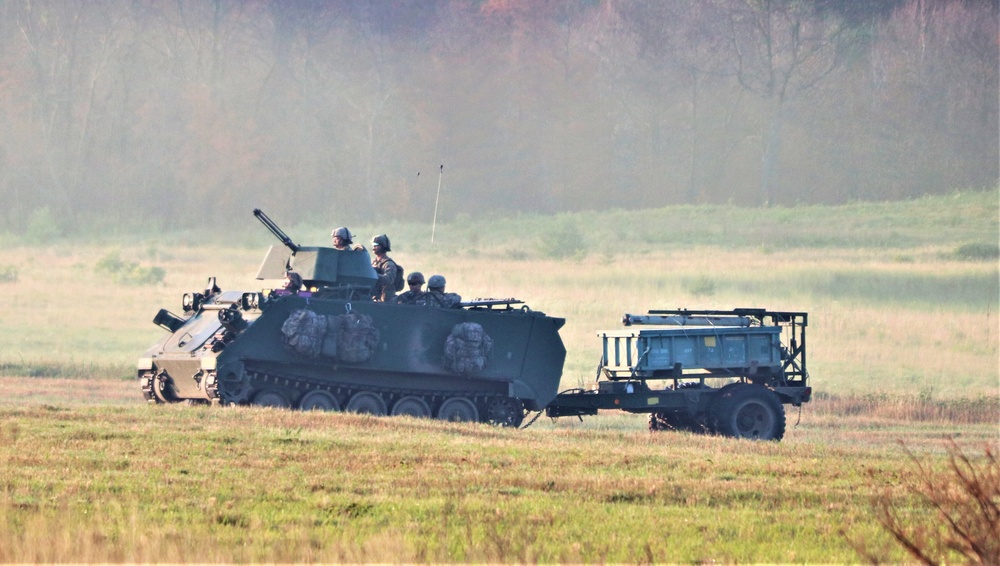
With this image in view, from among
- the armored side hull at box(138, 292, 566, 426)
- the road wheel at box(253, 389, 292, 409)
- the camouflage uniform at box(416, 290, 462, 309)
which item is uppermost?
the camouflage uniform at box(416, 290, 462, 309)

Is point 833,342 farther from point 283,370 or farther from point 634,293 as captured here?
point 283,370

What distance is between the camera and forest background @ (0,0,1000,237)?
57375 millimetres

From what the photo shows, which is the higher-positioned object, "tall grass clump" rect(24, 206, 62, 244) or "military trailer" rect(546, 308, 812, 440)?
"tall grass clump" rect(24, 206, 62, 244)

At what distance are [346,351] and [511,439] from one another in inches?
165

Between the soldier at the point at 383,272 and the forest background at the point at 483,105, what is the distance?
27023mm

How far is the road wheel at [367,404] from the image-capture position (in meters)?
26.4

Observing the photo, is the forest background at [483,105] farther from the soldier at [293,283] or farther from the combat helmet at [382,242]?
the soldier at [293,283]

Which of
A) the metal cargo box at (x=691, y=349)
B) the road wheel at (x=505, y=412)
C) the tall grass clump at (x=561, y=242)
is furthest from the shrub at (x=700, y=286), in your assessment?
the road wheel at (x=505, y=412)

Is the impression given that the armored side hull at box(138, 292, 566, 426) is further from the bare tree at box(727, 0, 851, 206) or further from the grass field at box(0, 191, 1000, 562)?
the bare tree at box(727, 0, 851, 206)

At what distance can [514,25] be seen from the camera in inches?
2413

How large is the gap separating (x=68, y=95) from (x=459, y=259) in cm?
1664

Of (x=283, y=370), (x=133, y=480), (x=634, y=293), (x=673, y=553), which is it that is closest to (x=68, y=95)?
(x=634, y=293)

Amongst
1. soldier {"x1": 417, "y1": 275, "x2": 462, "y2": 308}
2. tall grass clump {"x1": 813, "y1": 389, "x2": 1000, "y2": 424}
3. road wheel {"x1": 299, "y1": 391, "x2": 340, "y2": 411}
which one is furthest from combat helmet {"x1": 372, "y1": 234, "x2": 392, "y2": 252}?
tall grass clump {"x1": 813, "y1": 389, "x2": 1000, "y2": 424}

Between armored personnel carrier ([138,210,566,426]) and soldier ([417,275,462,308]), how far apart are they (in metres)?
0.18
